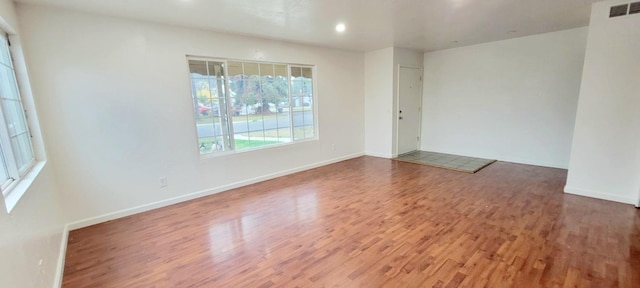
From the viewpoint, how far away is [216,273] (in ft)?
7.15

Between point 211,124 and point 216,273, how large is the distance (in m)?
2.42

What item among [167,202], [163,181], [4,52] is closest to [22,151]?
[4,52]

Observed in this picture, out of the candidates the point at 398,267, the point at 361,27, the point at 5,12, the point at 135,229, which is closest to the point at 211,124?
the point at 135,229

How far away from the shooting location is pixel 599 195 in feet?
11.3

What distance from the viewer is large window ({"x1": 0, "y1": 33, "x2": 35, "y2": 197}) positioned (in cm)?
179

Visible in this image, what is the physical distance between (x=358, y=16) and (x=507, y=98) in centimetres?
378

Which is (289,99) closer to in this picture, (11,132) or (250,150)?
(250,150)

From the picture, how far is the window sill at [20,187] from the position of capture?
153cm

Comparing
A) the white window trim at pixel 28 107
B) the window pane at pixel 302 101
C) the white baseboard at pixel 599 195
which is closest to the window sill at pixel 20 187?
the white window trim at pixel 28 107

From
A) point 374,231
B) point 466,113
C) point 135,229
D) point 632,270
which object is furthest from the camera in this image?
point 466,113

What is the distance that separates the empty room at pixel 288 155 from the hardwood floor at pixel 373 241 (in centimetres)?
2

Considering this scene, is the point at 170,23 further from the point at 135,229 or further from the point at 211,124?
the point at 135,229

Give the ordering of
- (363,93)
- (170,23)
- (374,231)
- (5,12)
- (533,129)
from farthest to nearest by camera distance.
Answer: (363,93) → (533,129) → (170,23) → (374,231) → (5,12)

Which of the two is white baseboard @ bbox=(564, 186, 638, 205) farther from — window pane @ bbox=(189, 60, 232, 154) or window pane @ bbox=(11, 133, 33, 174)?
window pane @ bbox=(11, 133, 33, 174)
